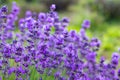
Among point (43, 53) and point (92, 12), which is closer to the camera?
point (43, 53)

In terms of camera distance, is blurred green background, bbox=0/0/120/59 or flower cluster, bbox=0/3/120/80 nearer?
flower cluster, bbox=0/3/120/80

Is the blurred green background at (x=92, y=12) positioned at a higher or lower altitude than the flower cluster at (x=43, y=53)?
higher

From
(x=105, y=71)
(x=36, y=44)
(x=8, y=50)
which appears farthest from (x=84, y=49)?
(x=8, y=50)

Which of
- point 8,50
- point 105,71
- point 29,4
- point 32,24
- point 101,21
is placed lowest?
point 105,71

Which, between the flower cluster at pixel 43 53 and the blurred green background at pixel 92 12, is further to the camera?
the blurred green background at pixel 92 12

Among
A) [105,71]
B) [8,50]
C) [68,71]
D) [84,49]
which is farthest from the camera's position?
[84,49]

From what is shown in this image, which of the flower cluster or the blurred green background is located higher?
the blurred green background

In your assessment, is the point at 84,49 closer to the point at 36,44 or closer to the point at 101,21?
the point at 36,44

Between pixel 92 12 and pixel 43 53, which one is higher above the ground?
pixel 92 12
